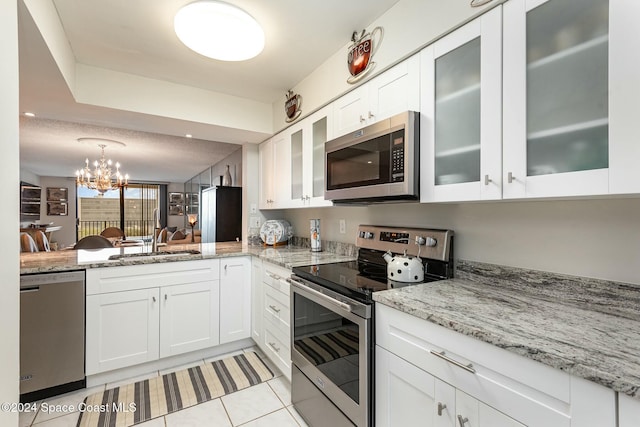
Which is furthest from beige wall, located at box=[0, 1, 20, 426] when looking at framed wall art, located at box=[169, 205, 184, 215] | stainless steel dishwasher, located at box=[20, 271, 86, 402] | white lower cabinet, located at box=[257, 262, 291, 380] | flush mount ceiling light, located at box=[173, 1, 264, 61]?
framed wall art, located at box=[169, 205, 184, 215]

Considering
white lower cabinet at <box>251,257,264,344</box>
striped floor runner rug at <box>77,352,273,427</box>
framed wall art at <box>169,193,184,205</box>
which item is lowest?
striped floor runner rug at <box>77,352,273,427</box>

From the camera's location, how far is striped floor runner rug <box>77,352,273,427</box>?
5.75 feet

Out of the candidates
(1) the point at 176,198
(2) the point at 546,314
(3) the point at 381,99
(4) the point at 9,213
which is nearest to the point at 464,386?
(2) the point at 546,314

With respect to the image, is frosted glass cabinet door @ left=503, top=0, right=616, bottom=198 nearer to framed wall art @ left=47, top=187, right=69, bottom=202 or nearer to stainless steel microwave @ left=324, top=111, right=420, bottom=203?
stainless steel microwave @ left=324, top=111, right=420, bottom=203

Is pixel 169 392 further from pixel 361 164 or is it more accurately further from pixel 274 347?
pixel 361 164

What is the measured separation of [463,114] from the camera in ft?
4.14

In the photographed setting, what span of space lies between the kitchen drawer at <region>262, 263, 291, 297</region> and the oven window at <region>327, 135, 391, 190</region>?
67 cm

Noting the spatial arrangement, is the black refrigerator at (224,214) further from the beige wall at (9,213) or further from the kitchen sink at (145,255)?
the beige wall at (9,213)

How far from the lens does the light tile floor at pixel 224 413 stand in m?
1.68

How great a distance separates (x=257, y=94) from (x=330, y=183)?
133 cm

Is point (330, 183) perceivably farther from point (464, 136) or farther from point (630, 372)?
point (630, 372)

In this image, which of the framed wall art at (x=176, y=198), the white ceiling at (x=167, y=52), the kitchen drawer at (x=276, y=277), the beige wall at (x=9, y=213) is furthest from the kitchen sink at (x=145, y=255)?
the framed wall art at (x=176, y=198)

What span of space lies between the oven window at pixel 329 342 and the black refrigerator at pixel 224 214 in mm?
2053

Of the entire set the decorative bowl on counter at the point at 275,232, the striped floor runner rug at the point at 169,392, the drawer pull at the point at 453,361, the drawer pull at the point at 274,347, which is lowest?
the striped floor runner rug at the point at 169,392
